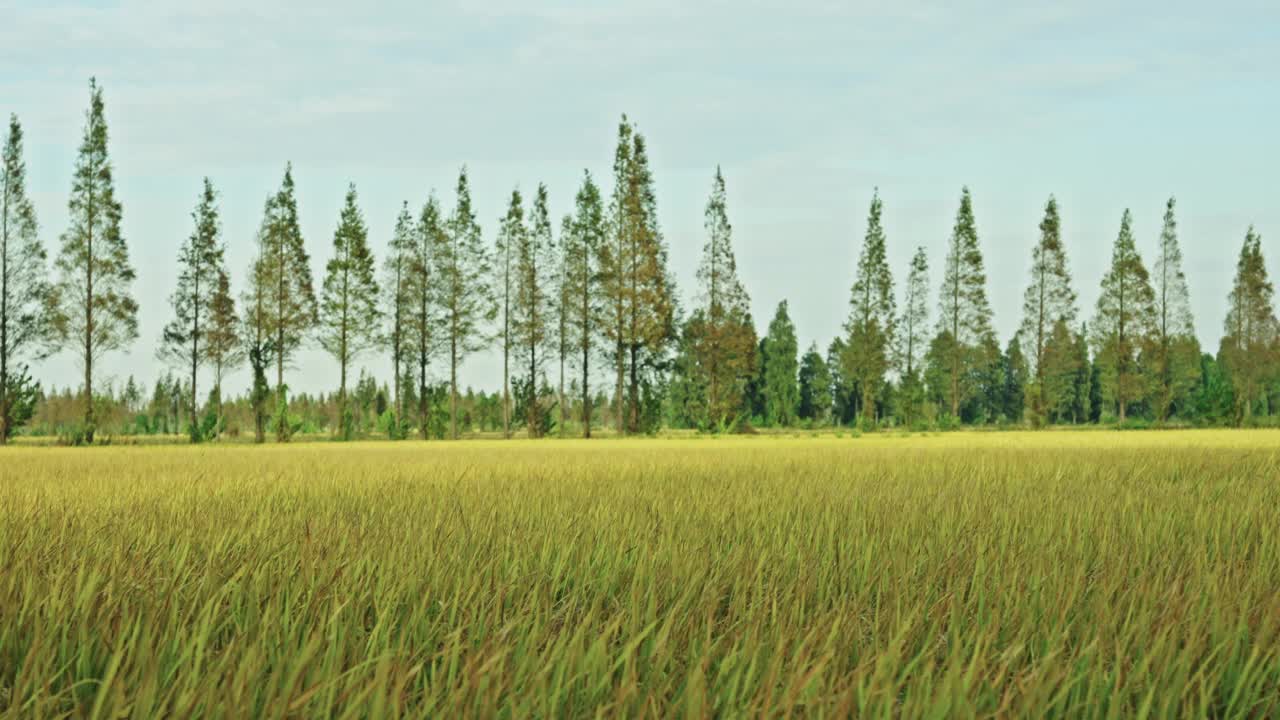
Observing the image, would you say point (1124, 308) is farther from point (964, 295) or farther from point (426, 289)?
point (426, 289)

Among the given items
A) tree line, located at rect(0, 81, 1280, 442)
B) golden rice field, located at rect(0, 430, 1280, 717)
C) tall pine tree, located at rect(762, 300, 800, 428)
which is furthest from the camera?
tall pine tree, located at rect(762, 300, 800, 428)

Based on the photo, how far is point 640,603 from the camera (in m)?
2.55

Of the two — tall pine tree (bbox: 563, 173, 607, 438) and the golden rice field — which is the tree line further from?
the golden rice field

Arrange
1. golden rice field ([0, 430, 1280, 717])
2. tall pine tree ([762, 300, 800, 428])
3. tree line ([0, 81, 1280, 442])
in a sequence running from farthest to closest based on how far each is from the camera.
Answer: tall pine tree ([762, 300, 800, 428]) < tree line ([0, 81, 1280, 442]) < golden rice field ([0, 430, 1280, 717])

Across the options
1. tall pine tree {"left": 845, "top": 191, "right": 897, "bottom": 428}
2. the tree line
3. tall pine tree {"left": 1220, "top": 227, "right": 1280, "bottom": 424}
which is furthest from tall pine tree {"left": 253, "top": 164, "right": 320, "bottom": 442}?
tall pine tree {"left": 1220, "top": 227, "right": 1280, "bottom": 424}

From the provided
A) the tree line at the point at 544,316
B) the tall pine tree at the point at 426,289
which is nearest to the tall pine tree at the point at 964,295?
the tree line at the point at 544,316

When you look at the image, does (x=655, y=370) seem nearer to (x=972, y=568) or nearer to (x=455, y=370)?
(x=455, y=370)

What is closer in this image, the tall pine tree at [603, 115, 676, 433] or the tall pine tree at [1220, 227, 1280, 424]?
the tall pine tree at [603, 115, 676, 433]

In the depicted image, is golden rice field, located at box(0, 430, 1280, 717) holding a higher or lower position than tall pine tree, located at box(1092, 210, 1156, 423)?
lower

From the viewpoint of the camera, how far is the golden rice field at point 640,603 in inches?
67.1

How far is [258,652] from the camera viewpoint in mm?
1995

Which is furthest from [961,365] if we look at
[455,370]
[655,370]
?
[455,370]

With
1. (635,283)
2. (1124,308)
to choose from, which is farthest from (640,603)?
(1124,308)

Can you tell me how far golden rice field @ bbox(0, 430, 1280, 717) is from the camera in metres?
1.71
